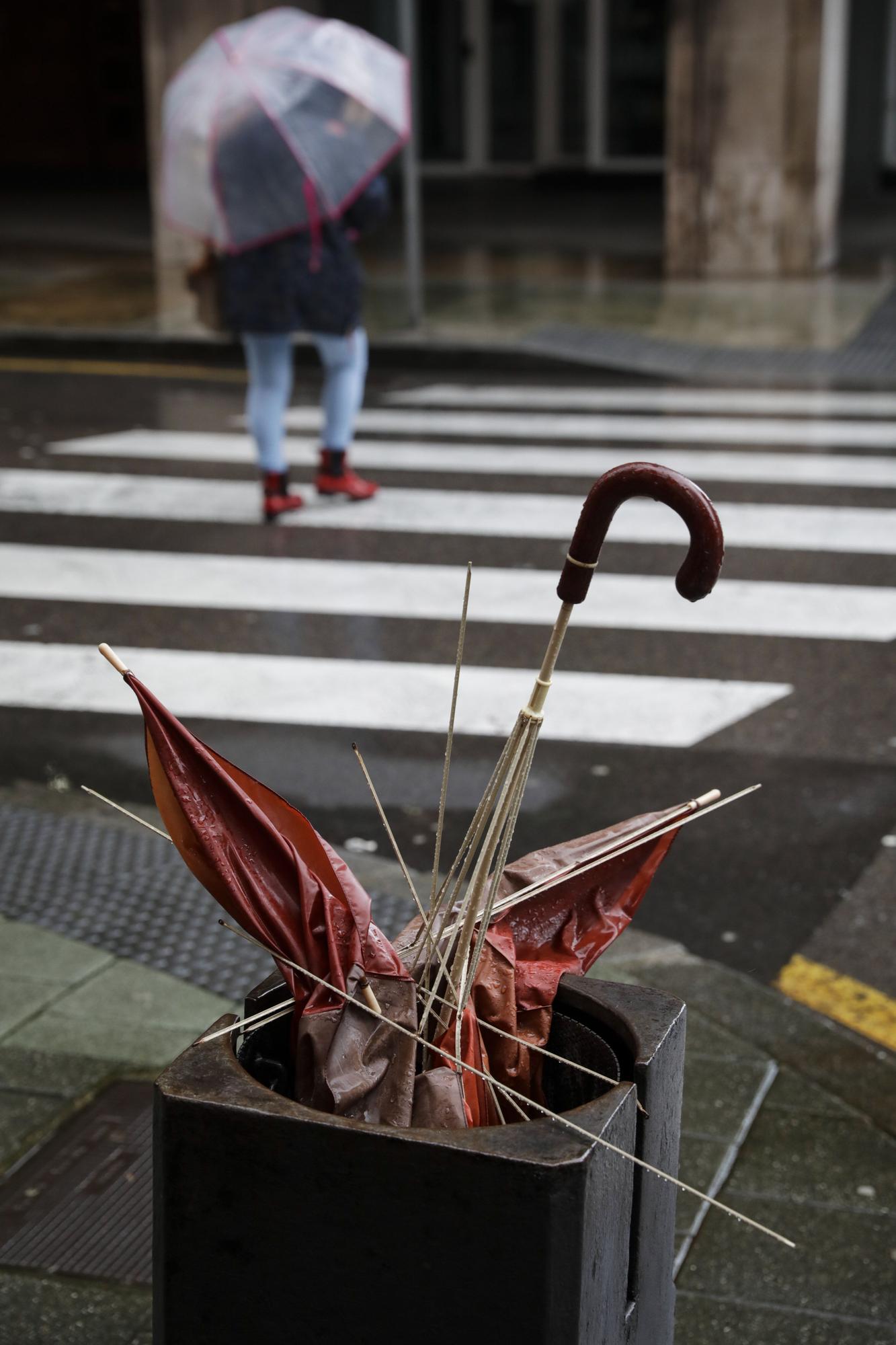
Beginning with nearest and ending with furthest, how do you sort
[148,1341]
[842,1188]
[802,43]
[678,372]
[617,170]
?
[148,1341]
[842,1188]
[678,372]
[802,43]
[617,170]

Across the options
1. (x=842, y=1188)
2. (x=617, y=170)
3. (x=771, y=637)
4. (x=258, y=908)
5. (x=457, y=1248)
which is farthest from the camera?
(x=617, y=170)

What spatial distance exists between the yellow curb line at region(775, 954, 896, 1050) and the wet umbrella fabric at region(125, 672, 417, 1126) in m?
2.16

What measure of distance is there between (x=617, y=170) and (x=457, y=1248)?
2316cm

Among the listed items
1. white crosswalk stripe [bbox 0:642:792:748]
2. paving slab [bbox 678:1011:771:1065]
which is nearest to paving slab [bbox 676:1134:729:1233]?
Answer: paving slab [bbox 678:1011:771:1065]

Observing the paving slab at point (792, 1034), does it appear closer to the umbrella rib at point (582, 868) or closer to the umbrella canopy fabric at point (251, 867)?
the umbrella rib at point (582, 868)

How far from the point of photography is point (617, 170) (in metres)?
23.7

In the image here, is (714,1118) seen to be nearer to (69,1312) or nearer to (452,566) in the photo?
(69,1312)

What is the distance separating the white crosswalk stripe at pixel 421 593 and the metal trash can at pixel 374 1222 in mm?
5160

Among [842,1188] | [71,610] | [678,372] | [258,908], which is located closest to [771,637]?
[71,610]

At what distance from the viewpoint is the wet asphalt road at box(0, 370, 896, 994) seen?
15.8 ft

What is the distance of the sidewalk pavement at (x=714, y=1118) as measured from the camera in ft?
9.43

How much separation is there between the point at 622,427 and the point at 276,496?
2977mm

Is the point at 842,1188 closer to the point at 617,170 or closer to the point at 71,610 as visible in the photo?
the point at 71,610

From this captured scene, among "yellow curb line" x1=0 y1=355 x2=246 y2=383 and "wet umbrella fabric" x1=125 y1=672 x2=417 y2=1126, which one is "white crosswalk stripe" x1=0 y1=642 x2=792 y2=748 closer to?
"wet umbrella fabric" x1=125 y1=672 x2=417 y2=1126
